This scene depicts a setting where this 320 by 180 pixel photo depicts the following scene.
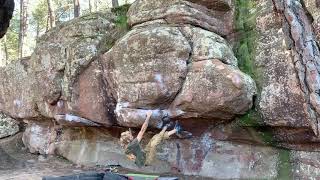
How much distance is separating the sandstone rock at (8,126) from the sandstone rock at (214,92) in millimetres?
7866

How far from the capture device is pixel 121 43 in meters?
8.92

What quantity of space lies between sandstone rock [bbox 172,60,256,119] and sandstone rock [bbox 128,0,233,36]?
1267 millimetres

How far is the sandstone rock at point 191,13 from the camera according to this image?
8.91 meters

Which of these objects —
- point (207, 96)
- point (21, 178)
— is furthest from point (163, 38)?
point (21, 178)

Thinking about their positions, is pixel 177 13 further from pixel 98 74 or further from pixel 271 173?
pixel 271 173

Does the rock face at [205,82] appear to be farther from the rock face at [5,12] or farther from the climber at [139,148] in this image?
the rock face at [5,12]

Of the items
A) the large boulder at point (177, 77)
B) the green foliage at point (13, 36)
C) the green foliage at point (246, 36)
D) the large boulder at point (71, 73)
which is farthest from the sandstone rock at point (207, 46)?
the green foliage at point (13, 36)

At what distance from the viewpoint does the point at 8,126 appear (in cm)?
1388

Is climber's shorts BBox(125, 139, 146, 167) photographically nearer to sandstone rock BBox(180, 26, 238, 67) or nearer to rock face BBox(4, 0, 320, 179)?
rock face BBox(4, 0, 320, 179)

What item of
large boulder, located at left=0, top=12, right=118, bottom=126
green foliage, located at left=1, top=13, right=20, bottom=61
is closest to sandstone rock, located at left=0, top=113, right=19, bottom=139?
large boulder, located at left=0, top=12, right=118, bottom=126

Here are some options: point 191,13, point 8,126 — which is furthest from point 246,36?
point 8,126

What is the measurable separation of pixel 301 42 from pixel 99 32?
545cm

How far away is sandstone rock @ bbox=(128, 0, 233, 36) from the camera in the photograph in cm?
891

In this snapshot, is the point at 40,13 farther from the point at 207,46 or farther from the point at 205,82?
the point at 205,82
